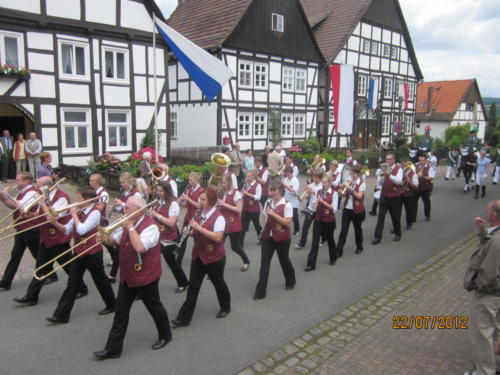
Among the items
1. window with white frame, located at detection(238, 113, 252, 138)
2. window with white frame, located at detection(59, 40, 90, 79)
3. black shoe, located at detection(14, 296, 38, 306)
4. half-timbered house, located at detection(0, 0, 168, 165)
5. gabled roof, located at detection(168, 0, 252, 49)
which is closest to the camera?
black shoe, located at detection(14, 296, 38, 306)

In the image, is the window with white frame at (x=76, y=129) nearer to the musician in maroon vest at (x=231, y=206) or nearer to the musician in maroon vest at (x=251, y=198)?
the musician in maroon vest at (x=251, y=198)

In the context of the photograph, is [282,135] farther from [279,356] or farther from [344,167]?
[279,356]

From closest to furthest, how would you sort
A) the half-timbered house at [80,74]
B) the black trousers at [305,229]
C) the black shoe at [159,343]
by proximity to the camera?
the black shoe at [159,343] → the black trousers at [305,229] → the half-timbered house at [80,74]

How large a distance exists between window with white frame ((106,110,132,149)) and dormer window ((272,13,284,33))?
1046 cm

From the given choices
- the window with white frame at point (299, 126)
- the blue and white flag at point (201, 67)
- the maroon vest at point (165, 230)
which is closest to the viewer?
the maroon vest at point (165, 230)

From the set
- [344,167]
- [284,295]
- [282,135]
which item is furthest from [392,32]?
[284,295]

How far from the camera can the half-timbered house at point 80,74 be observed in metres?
14.9

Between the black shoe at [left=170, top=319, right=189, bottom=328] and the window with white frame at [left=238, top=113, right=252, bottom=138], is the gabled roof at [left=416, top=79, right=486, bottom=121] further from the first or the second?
the black shoe at [left=170, top=319, right=189, bottom=328]

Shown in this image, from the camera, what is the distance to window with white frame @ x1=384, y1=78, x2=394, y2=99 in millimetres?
32522

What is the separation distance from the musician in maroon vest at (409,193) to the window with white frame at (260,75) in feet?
45.2

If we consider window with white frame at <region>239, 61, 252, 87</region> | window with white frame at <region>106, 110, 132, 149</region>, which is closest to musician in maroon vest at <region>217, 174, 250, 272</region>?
window with white frame at <region>106, 110, 132, 149</region>

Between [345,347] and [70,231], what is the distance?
155 inches

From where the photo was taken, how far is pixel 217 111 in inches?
869

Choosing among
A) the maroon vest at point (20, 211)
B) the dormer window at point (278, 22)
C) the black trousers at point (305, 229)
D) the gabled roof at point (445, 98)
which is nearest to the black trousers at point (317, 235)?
the black trousers at point (305, 229)
